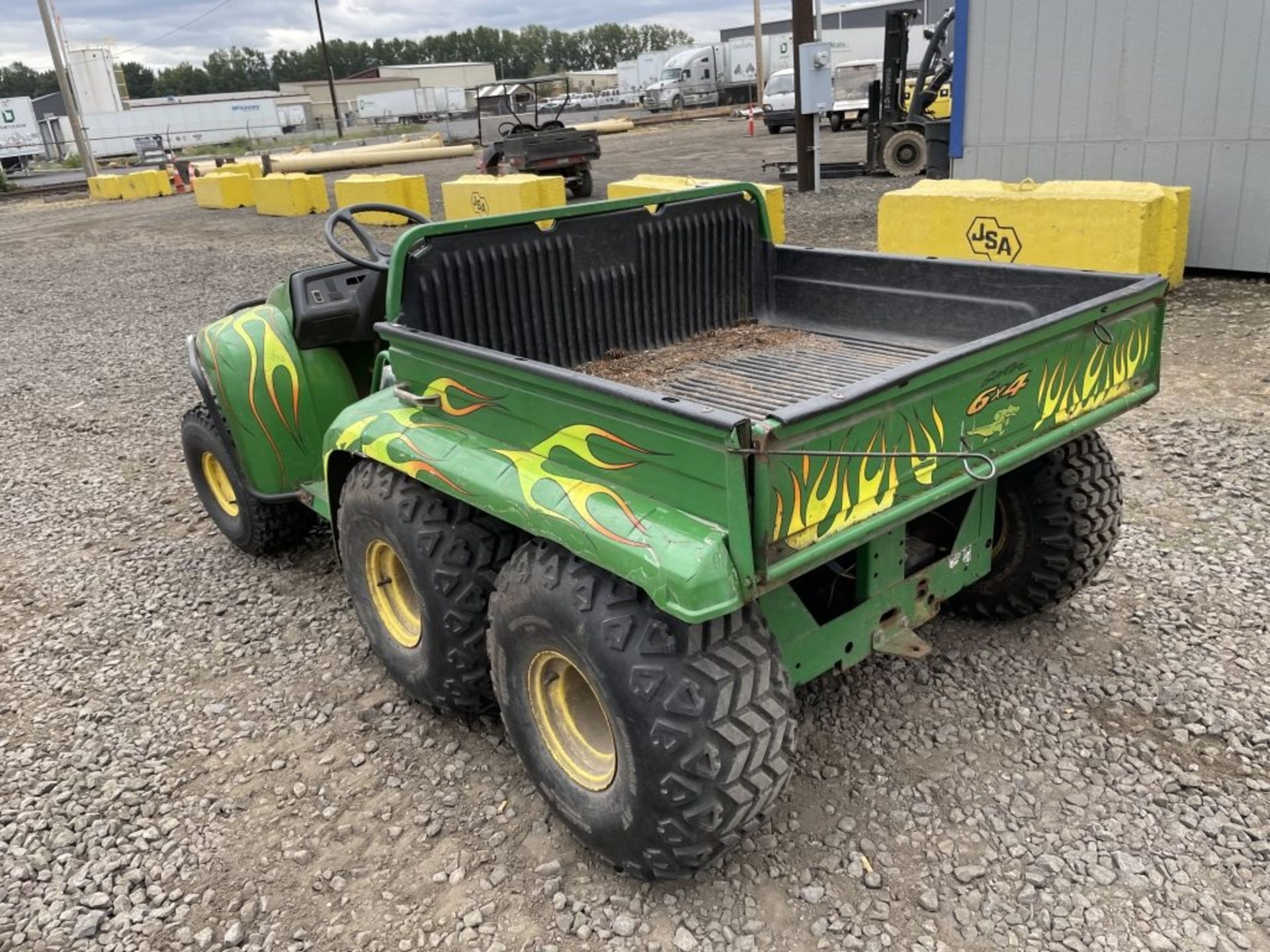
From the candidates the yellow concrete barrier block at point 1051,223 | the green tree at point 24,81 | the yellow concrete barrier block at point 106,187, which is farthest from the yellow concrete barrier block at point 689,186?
the green tree at point 24,81

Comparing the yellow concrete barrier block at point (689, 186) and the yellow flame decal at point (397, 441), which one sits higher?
the yellow flame decal at point (397, 441)

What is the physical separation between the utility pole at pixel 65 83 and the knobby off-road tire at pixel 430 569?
29492 millimetres


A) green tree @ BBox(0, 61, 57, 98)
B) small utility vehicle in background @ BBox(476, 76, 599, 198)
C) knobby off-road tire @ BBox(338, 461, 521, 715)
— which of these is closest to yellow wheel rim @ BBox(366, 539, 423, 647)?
knobby off-road tire @ BBox(338, 461, 521, 715)

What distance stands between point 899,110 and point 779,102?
1142 centimetres

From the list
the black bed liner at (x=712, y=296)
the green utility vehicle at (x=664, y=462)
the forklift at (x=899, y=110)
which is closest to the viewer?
the green utility vehicle at (x=664, y=462)

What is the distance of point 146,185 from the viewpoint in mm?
26312

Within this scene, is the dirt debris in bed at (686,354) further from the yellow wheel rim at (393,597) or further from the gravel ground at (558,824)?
the gravel ground at (558,824)

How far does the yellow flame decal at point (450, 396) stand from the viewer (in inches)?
111

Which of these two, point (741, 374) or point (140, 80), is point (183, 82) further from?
point (741, 374)

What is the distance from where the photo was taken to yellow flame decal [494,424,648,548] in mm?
2326

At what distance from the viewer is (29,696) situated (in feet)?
12.6

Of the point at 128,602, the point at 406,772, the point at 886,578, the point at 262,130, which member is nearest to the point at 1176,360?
the point at 886,578

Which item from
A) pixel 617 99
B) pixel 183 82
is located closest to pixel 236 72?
pixel 183 82

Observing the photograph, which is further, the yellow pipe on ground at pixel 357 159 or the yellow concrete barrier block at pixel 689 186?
the yellow pipe on ground at pixel 357 159
